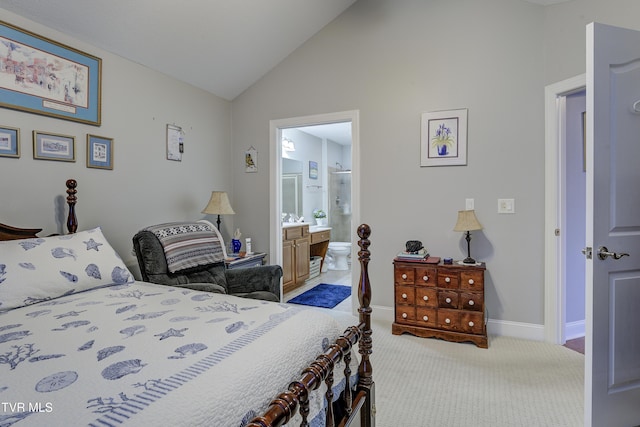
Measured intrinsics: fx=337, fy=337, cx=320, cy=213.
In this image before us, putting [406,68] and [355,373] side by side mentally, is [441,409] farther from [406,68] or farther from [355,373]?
[406,68]

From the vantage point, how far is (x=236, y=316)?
140 cm

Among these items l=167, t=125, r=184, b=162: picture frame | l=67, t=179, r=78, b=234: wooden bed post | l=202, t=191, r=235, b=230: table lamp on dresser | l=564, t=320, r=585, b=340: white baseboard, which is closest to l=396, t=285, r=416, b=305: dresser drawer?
l=564, t=320, r=585, b=340: white baseboard

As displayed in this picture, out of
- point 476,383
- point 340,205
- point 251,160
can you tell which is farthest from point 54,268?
point 340,205

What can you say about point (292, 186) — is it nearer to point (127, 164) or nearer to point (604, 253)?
point (127, 164)

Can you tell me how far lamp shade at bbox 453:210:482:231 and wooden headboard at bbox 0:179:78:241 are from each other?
2.90 m

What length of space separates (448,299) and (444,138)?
1.43m

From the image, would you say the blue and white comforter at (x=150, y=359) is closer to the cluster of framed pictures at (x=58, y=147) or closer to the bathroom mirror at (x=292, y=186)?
the cluster of framed pictures at (x=58, y=147)

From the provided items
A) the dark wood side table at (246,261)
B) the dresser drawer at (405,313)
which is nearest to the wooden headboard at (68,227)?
the dark wood side table at (246,261)

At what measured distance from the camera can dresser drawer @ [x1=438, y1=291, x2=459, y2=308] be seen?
110 inches

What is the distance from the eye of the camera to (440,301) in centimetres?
282

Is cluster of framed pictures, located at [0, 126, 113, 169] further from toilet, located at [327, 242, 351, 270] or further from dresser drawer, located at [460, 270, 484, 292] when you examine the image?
toilet, located at [327, 242, 351, 270]

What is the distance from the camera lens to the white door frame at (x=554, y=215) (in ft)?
8.86

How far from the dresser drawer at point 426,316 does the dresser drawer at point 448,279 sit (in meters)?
0.24

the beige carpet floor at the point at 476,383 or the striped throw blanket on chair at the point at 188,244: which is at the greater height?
the striped throw blanket on chair at the point at 188,244
